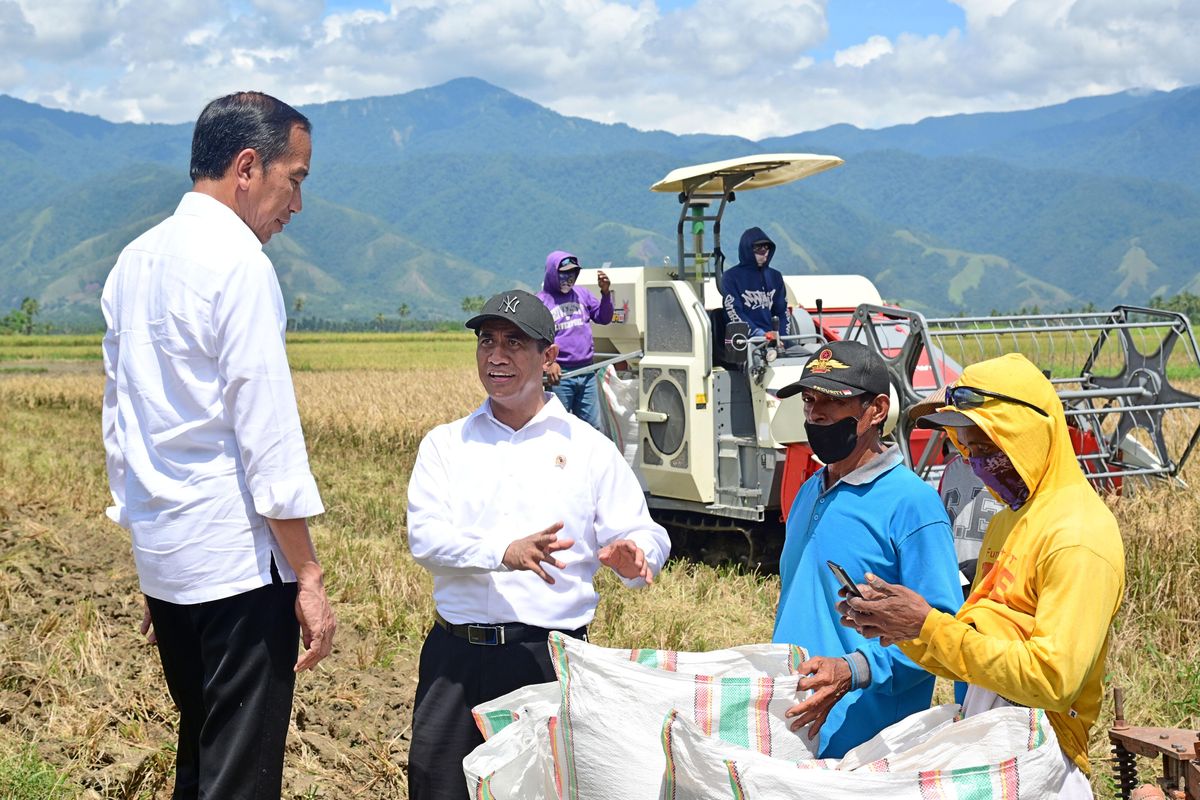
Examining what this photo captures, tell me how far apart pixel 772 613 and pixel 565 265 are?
3474mm

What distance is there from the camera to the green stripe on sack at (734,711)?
2.78 metres

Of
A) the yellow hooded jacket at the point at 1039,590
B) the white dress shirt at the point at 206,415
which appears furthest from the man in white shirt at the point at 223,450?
the yellow hooded jacket at the point at 1039,590

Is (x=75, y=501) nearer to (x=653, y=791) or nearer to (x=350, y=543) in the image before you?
(x=350, y=543)

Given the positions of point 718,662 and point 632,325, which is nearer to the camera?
point 718,662

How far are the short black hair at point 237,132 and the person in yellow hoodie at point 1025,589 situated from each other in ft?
5.61

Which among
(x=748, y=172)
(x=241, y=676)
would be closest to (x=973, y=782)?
(x=241, y=676)

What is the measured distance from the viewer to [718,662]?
2.94m

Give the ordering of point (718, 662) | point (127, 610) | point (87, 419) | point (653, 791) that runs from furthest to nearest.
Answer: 1. point (87, 419)
2. point (127, 610)
3. point (718, 662)
4. point (653, 791)

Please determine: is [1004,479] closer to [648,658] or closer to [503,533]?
[648,658]

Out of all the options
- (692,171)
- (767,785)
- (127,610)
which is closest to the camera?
(767,785)

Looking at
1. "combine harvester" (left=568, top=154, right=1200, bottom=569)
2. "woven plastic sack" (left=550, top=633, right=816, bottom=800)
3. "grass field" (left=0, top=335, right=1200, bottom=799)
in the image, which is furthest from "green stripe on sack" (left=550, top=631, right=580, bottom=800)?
"combine harvester" (left=568, top=154, right=1200, bottom=569)

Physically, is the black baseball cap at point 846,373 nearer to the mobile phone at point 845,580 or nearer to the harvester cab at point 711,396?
the mobile phone at point 845,580

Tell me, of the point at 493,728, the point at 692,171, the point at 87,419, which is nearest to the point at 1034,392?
the point at 493,728

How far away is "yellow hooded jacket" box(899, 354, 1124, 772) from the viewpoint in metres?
2.51
